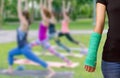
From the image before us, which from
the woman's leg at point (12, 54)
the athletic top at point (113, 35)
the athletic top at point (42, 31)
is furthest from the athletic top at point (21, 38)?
the athletic top at point (113, 35)

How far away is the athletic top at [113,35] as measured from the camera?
361cm

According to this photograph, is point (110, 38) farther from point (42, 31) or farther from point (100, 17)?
point (42, 31)

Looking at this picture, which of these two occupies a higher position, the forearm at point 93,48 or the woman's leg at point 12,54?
the forearm at point 93,48

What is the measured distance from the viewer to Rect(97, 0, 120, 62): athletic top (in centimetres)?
361

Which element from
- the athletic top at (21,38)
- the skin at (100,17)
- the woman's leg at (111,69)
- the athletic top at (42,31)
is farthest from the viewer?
the athletic top at (42,31)

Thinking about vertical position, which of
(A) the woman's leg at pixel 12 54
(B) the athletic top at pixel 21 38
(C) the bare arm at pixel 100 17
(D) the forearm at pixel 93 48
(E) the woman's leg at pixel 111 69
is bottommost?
(A) the woman's leg at pixel 12 54

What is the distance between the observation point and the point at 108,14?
3.70 m

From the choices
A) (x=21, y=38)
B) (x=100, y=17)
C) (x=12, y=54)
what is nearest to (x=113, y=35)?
(x=100, y=17)

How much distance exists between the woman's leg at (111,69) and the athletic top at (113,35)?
4 centimetres

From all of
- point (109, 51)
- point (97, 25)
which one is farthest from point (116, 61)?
point (97, 25)

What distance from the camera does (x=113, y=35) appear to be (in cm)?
363

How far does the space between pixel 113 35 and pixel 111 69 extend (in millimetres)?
292

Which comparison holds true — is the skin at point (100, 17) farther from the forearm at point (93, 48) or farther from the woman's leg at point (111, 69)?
the woman's leg at point (111, 69)

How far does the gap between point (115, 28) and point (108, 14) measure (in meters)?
0.15
